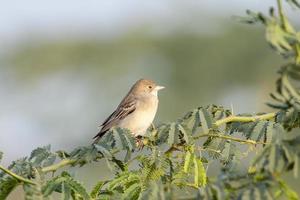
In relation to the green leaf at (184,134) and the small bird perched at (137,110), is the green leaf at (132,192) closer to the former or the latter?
the green leaf at (184,134)

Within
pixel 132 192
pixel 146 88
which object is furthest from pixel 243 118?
pixel 146 88

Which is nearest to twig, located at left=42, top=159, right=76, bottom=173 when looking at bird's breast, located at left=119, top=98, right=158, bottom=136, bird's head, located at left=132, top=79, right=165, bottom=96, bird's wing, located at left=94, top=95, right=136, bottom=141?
bird's breast, located at left=119, top=98, right=158, bottom=136

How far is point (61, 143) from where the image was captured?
20.2 m

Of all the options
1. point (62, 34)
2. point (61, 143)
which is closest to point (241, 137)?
point (61, 143)

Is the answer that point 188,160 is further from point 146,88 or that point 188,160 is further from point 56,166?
point 146,88

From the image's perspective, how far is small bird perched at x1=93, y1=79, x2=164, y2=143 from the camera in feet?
24.1

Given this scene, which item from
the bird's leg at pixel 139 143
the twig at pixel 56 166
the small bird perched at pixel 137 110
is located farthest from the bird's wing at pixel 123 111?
the twig at pixel 56 166

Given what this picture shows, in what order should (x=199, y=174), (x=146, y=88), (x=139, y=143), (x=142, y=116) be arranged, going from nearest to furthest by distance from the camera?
(x=199, y=174)
(x=139, y=143)
(x=142, y=116)
(x=146, y=88)

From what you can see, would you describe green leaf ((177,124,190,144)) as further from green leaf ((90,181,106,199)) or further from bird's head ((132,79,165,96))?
bird's head ((132,79,165,96))

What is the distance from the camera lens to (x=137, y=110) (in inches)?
306

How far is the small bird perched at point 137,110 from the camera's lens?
7359 mm

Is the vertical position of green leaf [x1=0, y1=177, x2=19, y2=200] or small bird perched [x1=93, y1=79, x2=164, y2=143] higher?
green leaf [x1=0, y1=177, x2=19, y2=200]

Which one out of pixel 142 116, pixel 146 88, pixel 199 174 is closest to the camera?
pixel 199 174

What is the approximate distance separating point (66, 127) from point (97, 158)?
19829mm
